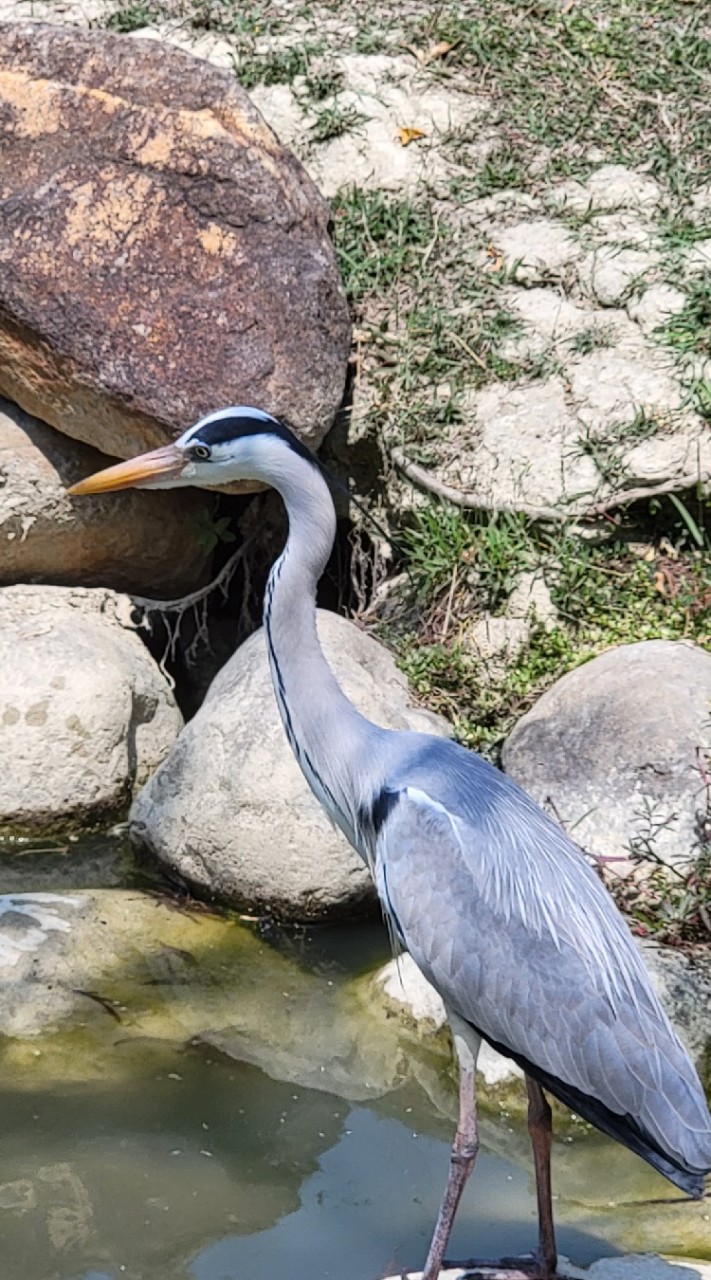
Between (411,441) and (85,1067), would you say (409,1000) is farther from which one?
(411,441)

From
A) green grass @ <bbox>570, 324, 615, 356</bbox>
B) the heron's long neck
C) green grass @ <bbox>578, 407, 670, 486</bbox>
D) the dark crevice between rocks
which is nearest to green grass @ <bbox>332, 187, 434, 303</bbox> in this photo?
the dark crevice between rocks

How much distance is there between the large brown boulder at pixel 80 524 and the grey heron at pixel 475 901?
231 cm

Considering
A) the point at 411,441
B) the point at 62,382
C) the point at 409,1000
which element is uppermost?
the point at 62,382

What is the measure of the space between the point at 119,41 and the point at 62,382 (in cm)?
136

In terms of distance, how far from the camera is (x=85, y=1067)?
4047mm

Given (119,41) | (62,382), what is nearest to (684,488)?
(62,382)

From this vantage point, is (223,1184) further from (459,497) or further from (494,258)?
(494,258)

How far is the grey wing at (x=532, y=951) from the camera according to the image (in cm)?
310

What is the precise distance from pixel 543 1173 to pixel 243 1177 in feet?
2.53

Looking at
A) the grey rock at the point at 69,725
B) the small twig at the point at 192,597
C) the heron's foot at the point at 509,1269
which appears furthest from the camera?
the small twig at the point at 192,597

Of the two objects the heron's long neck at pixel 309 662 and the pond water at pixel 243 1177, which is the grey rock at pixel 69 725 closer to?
the pond water at pixel 243 1177

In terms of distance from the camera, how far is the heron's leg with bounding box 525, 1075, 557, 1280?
3238mm

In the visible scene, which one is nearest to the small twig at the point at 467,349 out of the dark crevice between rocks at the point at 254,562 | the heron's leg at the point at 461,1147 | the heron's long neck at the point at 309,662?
the dark crevice between rocks at the point at 254,562

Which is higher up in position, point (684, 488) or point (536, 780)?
point (684, 488)
